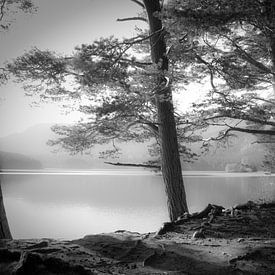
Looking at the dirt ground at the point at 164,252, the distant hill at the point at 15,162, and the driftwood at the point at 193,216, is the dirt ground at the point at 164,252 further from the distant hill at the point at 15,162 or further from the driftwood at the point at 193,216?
the distant hill at the point at 15,162

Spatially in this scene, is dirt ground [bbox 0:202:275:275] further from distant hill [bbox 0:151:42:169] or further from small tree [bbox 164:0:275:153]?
distant hill [bbox 0:151:42:169]

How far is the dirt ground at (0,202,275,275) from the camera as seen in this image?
305cm

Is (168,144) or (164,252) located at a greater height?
(168,144)

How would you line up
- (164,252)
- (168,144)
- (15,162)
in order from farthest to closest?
(15,162)
(168,144)
(164,252)

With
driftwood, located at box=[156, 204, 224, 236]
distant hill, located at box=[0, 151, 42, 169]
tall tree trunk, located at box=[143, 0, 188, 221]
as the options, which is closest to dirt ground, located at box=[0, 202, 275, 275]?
driftwood, located at box=[156, 204, 224, 236]

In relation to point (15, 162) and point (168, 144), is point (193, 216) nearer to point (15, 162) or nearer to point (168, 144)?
point (168, 144)

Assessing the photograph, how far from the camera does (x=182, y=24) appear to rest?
535 centimetres

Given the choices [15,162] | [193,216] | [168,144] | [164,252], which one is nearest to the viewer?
[164,252]

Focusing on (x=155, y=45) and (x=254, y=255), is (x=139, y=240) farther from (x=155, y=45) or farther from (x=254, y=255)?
(x=155, y=45)

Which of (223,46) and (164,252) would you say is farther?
(223,46)

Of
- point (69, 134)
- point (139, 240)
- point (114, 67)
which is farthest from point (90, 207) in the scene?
point (139, 240)

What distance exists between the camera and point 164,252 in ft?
12.6

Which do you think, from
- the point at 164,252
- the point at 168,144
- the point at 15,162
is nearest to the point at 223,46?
the point at 168,144

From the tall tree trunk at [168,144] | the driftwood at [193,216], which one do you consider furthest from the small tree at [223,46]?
the driftwood at [193,216]
